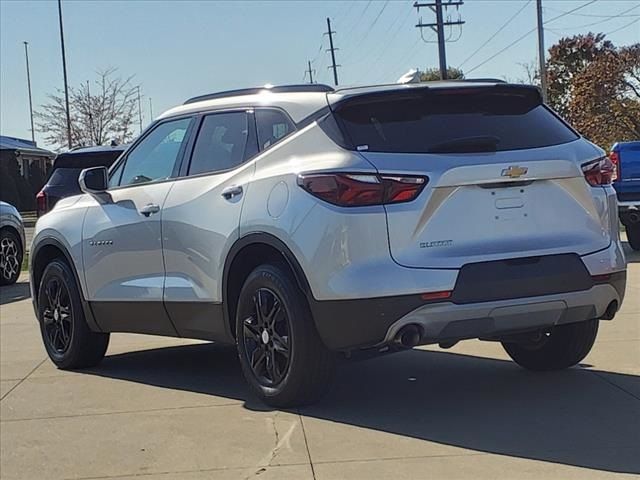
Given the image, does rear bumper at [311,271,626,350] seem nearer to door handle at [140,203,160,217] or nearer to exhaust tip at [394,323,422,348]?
exhaust tip at [394,323,422,348]

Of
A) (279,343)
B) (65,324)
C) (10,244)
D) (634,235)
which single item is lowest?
(634,235)

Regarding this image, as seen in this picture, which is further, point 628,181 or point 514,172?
point 628,181

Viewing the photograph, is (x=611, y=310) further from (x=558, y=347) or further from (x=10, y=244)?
(x=10, y=244)

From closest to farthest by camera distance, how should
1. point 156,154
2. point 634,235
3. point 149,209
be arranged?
point 149,209, point 156,154, point 634,235

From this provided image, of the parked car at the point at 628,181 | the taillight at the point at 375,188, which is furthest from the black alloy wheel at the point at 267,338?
the parked car at the point at 628,181

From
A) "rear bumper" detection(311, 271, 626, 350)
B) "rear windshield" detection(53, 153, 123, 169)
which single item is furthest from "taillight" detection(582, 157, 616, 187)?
"rear windshield" detection(53, 153, 123, 169)

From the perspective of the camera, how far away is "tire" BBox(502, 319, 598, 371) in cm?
587

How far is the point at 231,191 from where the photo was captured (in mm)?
5555

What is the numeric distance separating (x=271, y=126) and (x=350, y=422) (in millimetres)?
1772

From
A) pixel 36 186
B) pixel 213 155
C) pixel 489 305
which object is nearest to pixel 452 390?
pixel 489 305

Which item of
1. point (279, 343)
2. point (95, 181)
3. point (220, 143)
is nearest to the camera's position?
point (279, 343)

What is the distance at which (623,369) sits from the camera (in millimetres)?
6168

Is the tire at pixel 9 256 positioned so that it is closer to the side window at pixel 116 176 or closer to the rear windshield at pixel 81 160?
the rear windshield at pixel 81 160

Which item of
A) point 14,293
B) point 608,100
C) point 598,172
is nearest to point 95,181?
point 598,172
